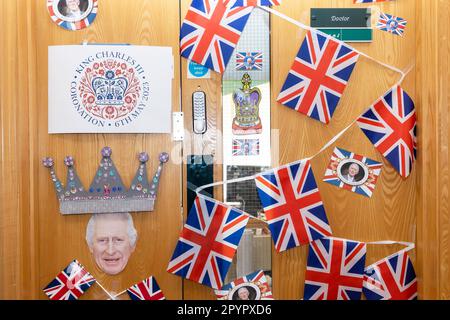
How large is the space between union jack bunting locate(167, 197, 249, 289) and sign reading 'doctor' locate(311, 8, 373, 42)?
0.81 metres

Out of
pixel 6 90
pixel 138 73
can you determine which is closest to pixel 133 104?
pixel 138 73

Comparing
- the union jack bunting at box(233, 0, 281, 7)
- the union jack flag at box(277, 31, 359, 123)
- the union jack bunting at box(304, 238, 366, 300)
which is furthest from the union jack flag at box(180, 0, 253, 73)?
the union jack bunting at box(304, 238, 366, 300)

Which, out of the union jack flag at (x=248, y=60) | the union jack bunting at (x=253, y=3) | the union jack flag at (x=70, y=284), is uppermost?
the union jack bunting at (x=253, y=3)

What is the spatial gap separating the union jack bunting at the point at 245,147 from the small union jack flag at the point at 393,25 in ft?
2.24

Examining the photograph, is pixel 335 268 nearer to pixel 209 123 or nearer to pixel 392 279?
pixel 392 279

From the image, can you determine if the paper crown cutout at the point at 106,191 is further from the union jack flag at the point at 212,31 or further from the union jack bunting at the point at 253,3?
the union jack bunting at the point at 253,3

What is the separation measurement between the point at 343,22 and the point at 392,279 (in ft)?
3.45

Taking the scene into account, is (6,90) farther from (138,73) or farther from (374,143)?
(374,143)

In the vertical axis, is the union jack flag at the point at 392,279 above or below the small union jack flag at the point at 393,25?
below

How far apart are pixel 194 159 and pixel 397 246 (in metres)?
0.89

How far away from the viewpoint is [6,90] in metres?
1.50

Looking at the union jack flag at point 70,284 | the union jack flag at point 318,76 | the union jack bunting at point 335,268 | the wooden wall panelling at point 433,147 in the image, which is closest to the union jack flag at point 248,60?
the union jack flag at point 318,76

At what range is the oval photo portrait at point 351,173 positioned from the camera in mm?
1657

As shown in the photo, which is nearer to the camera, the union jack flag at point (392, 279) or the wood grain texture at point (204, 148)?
the wood grain texture at point (204, 148)
